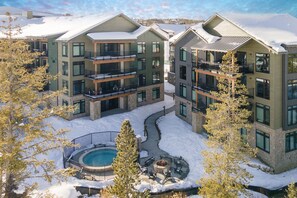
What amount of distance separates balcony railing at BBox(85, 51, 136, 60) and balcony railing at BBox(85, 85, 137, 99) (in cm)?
424

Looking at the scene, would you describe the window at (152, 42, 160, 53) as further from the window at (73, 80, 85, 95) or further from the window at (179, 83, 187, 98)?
the window at (73, 80, 85, 95)

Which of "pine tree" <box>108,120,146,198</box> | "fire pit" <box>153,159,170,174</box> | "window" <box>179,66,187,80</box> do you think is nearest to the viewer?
"pine tree" <box>108,120,146,198</box>

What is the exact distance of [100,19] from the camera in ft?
145

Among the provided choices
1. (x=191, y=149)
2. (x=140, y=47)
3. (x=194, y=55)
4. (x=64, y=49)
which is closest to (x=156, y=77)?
(x=140, y=47)

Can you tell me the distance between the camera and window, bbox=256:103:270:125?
94.1 ft

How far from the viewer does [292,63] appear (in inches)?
1104

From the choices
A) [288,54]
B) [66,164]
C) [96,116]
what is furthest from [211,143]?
[96,116]

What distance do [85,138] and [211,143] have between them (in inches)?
719

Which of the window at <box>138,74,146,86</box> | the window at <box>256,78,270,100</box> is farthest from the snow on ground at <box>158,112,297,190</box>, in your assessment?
the window at <box>138,74,146,86</box>

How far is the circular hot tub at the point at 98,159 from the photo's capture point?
2966 cm

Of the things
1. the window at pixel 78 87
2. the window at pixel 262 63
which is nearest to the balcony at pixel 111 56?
the window at pixel 78 87

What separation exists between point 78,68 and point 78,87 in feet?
7.94

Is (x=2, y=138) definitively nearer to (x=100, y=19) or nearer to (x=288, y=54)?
(x=288, y=54)

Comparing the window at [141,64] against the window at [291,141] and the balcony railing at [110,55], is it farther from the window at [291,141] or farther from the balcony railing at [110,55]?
the window at [291,141]
